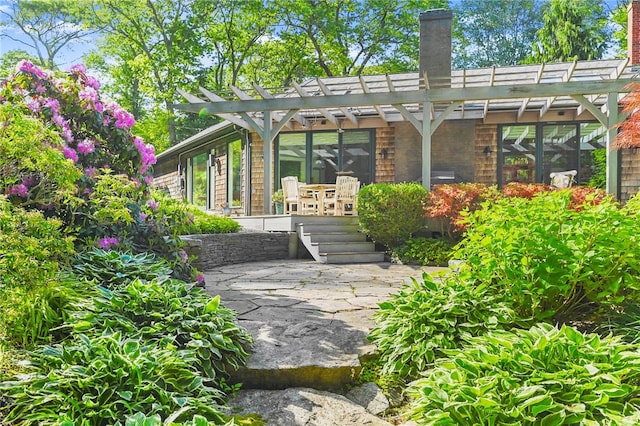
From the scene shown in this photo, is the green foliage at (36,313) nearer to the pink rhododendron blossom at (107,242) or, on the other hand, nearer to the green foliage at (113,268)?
the green foliage at (113,268)

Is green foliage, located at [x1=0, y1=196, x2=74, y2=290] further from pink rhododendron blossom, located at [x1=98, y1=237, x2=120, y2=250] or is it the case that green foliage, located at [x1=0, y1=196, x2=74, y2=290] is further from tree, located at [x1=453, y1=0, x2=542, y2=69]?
tree, located at [x1=453, y1=0, x2=542, y2=69]

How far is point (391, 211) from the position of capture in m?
8.19

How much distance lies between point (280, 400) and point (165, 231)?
2.10 m

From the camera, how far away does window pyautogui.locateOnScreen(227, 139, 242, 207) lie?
13.4 m

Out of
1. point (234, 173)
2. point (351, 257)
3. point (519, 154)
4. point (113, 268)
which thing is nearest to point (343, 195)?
point (351, 257)

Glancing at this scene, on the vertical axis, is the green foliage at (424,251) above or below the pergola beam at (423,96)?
below

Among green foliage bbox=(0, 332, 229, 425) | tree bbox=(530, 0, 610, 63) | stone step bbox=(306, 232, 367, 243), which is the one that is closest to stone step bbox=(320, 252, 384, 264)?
stone step bbox=(306, 232, 367, 243)

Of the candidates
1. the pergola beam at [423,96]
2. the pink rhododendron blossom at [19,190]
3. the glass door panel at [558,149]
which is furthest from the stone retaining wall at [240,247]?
the glass door panel at [558,149]

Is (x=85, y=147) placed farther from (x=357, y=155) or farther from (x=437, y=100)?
(x=357, y=155)

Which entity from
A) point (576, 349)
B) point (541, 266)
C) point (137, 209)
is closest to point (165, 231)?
point (137, 209)

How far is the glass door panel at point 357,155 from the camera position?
39.0 ft

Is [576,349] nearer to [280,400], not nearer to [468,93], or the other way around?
[280,400]

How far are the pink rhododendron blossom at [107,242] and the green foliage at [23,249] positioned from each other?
3.25 ft

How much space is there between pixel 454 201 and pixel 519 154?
4.10m
